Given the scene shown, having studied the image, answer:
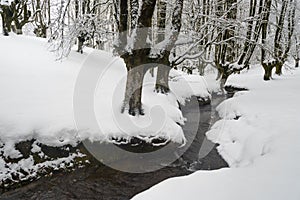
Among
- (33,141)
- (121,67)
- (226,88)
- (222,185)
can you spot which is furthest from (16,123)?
(226,88)

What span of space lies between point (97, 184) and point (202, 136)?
391 cm

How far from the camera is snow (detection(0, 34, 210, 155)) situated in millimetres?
5258

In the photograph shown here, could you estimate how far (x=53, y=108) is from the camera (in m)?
5.96

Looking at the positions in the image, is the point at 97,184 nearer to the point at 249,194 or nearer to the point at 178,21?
the point at 249,194

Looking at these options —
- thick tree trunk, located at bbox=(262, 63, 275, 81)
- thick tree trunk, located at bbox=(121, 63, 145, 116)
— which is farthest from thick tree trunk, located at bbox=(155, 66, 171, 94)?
thick tree trunk, located at bbox=(262, 63, 275, 81)

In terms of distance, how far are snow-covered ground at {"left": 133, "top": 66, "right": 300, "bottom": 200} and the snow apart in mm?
1527

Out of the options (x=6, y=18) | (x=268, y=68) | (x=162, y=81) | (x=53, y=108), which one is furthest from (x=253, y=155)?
(x=6, y=18)

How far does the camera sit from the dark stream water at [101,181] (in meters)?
4.58

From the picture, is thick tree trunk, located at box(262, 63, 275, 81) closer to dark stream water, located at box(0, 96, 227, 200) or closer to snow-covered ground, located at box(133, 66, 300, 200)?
snow-covered ground, located at box(133, 66, 300, 200)

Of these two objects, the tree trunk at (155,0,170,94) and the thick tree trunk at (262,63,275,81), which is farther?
the thick tree trunk at (262,63,275,81)

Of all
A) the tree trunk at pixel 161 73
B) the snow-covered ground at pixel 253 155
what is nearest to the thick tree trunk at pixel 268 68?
the snow-covered ground at pixel 253 155

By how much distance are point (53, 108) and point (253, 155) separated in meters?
4.34

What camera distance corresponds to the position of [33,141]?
516 cm

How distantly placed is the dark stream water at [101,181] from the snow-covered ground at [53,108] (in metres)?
0.43
